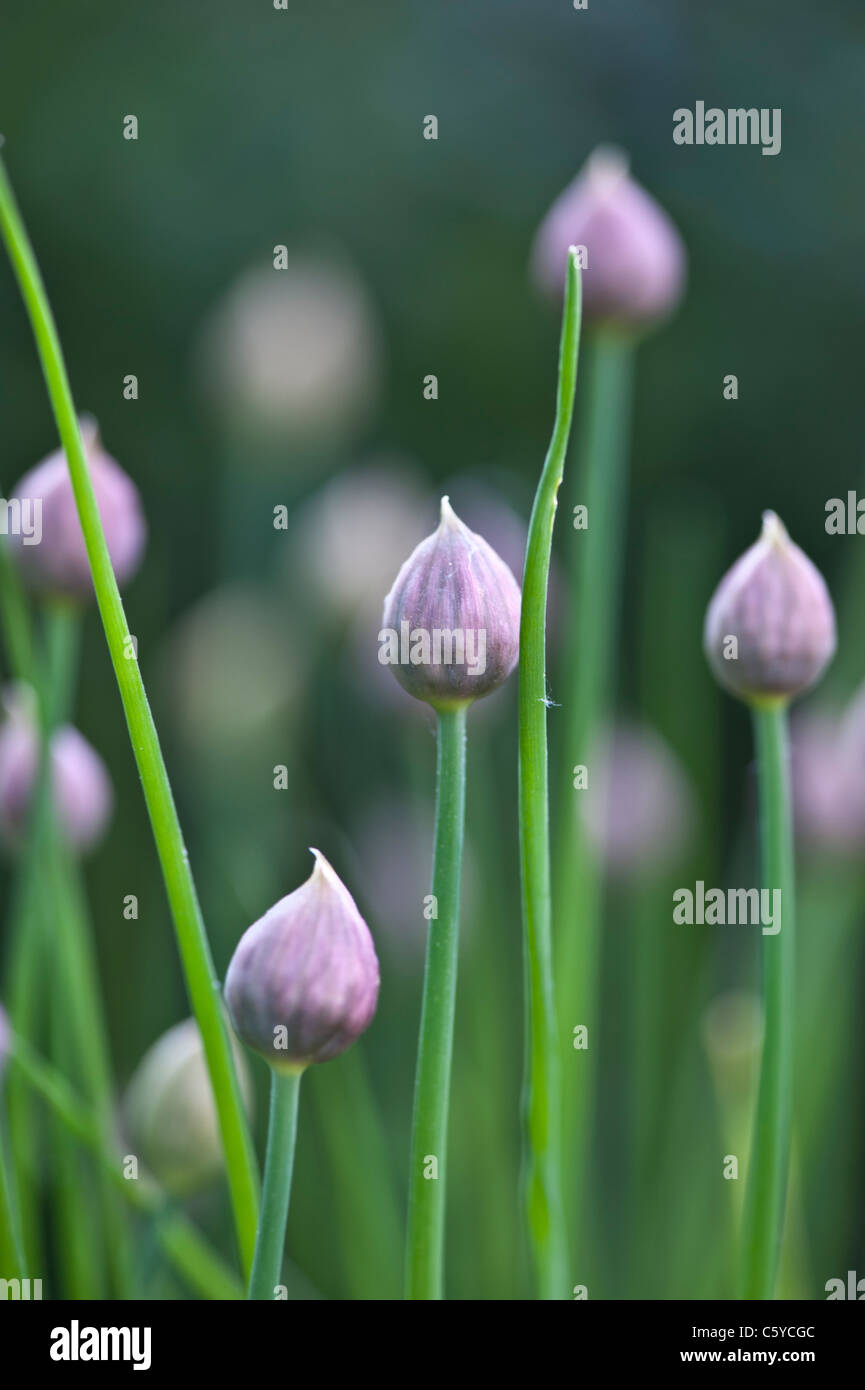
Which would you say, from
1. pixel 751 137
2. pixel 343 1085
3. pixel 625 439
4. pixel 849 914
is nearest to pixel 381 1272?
pixel 343 1085

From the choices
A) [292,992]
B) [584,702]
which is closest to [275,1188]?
[292,992]

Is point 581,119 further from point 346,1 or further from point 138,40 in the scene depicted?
point 138,40

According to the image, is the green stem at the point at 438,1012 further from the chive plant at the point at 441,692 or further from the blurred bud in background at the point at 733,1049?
the blurred bud in background at the point at 733,1049

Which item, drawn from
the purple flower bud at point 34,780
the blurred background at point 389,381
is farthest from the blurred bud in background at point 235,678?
the purple flower bud at point 34,780

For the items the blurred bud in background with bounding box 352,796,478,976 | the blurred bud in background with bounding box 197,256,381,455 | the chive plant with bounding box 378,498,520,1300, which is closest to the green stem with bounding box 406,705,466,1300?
the chive plant with bounding box 378,498,520,1300

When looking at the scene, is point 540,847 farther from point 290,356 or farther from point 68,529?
point 290,356

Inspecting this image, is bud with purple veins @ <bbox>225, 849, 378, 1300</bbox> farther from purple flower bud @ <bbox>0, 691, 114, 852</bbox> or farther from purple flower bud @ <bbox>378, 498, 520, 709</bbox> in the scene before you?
purple flower bud @ <bbox>0, 691, 114, 852</bbox>
